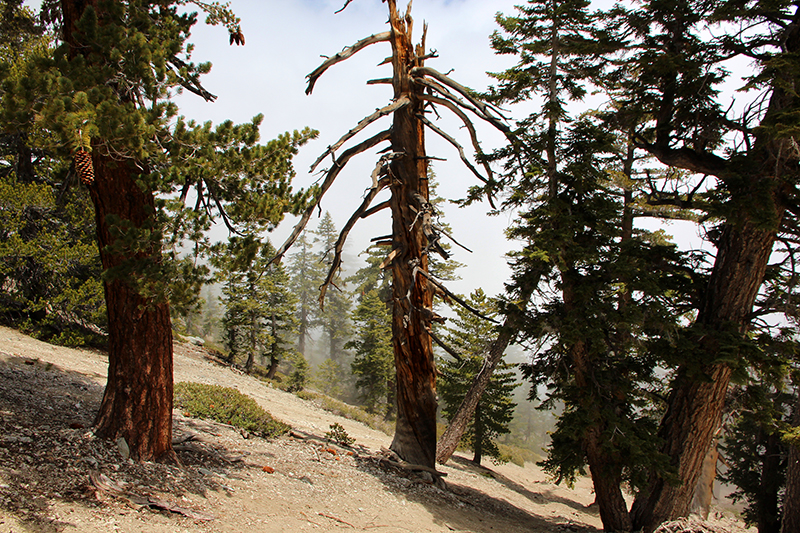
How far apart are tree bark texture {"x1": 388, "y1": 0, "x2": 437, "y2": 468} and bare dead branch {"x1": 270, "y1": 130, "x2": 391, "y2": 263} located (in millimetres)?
290

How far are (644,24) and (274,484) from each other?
9.20 m

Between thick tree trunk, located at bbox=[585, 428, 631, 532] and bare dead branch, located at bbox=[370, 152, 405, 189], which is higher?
bare dead branch, located at bbox=[370, 152, 405, 189]

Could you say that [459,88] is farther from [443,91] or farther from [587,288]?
[587,288]

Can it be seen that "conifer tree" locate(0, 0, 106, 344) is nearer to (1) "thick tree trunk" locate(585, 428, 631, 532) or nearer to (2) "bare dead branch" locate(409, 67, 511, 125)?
(2) "bare dead branch" locate(409, 67, 511, 125)

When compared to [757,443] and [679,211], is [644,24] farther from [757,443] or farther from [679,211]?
[757,443]

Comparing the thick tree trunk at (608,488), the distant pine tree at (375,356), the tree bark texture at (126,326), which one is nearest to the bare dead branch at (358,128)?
the tree bark texture at (126,326)

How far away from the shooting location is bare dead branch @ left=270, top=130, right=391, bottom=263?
5.67 metres

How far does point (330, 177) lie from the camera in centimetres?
670

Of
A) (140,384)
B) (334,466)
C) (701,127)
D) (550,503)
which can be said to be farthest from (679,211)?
(140,384)

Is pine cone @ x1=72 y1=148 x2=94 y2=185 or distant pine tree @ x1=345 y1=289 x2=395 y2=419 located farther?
distant pine tree @ x1=345 y1=289 x2=395 y2=419

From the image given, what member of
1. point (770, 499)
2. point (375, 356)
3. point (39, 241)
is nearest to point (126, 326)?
point (39, 241)

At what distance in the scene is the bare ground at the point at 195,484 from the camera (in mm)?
3582

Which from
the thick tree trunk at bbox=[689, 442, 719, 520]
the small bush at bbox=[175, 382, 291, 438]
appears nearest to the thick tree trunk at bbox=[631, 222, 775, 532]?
the small bush at bbox=[175, 382, 291, 438]

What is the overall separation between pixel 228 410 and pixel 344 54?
21.3 ft
